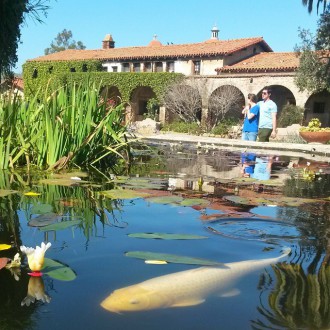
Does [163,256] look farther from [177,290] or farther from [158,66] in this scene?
[158,66]

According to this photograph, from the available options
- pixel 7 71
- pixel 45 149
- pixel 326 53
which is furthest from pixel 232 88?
pixel 45 149

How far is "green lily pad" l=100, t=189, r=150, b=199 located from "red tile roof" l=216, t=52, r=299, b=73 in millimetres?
24634

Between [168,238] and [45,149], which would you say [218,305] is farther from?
[45,149]

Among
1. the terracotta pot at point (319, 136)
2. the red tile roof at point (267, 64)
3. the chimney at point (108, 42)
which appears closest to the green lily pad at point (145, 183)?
the terracotta pot at point (319, 136)

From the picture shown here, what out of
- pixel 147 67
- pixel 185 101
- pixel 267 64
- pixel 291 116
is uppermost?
pixel 147 67

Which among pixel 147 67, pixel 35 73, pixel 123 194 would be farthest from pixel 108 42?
pixel 123 194

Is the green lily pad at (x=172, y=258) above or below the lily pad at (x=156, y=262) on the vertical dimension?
above

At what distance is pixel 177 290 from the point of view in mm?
1495

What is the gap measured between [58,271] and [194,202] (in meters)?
1.69

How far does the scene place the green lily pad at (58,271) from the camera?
1.58 metres

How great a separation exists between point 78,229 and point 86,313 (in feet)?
3.24

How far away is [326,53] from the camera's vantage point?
19516mm

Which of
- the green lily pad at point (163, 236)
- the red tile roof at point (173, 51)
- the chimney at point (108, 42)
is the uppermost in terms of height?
the chimney at point (108, 42)

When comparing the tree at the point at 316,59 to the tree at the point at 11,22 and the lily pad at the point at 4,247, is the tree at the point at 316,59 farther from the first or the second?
the lily pad at the point at 4,247
